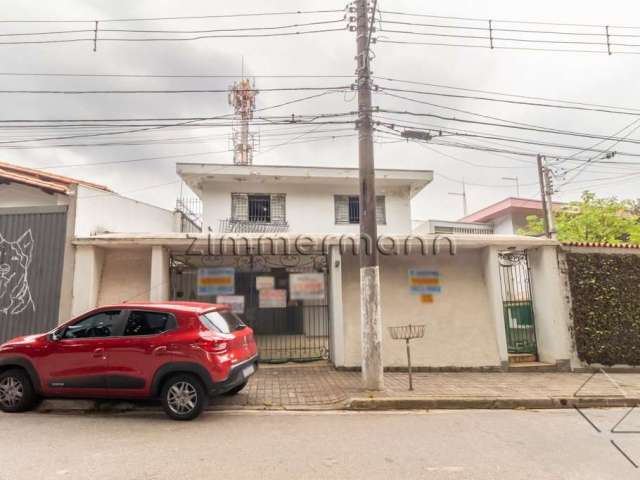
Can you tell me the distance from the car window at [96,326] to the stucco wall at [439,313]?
4.99 m

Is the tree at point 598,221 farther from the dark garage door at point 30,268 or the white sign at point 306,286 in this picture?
the dark garage door at point 30,268

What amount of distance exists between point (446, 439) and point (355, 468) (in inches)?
58.9

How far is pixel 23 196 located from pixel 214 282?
200 inches

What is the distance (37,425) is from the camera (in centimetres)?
507

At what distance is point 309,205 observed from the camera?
606 inches

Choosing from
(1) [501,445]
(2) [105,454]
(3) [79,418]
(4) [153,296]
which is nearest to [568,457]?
(1) [501,445]

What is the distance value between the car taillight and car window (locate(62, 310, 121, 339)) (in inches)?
59.3

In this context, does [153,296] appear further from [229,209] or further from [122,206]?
[229,209]

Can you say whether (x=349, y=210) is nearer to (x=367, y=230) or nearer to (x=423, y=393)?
(x=367, y=230)

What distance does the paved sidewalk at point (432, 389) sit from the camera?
6.25 m

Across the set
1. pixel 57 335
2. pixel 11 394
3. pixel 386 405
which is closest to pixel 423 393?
pixel 386 405

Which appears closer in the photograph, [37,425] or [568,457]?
[568,457]

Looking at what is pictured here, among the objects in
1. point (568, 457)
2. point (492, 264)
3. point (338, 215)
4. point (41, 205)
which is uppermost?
point (338, 215)

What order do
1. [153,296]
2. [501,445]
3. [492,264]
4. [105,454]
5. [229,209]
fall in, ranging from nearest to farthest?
[105,454], [501,445], [153,296], [492,264], [229,209]
